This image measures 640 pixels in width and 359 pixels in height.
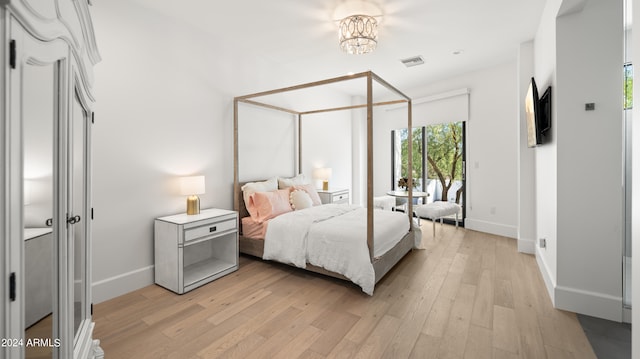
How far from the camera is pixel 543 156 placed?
2973 mm

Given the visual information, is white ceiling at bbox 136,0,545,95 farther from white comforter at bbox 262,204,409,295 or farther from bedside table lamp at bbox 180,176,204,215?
white comforter at bbox 262,204,409,295

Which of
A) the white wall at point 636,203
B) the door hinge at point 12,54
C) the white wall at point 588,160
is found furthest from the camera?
the white wall at point 588,160

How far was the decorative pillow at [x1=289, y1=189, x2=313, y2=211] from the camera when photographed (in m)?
3.88

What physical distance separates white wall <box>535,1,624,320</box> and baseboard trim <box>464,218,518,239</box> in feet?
7.71

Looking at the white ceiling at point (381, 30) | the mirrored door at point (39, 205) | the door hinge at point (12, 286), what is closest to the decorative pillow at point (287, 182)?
the white ceiling at point (381, 30)

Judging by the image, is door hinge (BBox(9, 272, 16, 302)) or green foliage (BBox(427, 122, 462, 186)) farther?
green foliage (BBox(427, 122, 462, 186))

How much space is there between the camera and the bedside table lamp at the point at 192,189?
2943 mm

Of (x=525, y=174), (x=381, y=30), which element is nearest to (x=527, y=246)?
(x=525, y=174)

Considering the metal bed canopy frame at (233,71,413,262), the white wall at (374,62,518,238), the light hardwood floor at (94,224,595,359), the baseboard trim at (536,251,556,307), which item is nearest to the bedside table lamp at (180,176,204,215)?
the metal bed canopy frame at (233,71,413,262)

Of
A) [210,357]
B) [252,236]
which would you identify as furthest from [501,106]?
[210,357]

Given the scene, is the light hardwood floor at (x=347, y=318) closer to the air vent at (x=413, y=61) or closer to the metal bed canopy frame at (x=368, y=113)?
the metal bed canopy frame at (x=368, y=113)

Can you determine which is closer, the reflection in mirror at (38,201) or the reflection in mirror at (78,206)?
the reflection in mirror at (38,201)

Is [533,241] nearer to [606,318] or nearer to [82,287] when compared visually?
[606,318]

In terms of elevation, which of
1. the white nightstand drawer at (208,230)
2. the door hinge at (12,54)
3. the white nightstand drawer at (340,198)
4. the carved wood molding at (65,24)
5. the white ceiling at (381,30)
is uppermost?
the white ceiling at (381,30)
